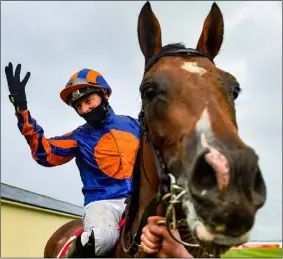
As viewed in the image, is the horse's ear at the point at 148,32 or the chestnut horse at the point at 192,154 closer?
the chestnut horse at the point at 192,154

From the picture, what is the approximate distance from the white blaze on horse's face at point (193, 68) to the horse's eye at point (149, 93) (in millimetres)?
239

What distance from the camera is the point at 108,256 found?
369cm

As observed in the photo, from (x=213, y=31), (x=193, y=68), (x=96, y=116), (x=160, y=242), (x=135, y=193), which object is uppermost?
(x=213, y=31)

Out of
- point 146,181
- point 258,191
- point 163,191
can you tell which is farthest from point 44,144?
point 258,191

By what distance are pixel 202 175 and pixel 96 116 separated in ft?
7.80

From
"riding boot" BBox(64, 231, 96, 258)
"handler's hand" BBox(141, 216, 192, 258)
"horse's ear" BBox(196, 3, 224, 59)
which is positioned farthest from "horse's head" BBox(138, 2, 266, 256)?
"riding boot" BBox(64, 231, 96, 258)

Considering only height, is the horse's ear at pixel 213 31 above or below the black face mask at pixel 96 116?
above

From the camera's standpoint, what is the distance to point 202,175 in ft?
6.97

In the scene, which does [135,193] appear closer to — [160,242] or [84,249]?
[160,242]

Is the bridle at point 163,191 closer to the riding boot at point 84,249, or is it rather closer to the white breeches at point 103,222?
the white breeches at point 103,222

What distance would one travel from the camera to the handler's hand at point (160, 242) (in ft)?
8.86

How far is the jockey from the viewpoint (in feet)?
13.6

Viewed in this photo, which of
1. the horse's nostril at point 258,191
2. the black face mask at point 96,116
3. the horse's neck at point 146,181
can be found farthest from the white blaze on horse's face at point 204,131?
the black face mask at point 96,116

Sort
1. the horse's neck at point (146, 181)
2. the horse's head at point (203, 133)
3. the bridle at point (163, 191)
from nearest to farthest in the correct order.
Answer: the horse's head at point (203, 133) < the bridle at point (163, 191) < the horse's neck at point (146, 181)
